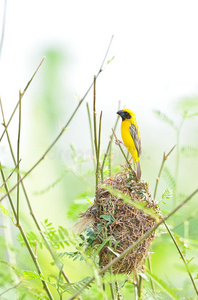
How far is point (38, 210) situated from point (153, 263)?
59.7 inches

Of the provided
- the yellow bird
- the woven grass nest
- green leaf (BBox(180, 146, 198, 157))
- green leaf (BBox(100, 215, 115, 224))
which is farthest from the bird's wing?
green leaf (BBox(100, 215, 115, 224))

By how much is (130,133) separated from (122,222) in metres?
1.57

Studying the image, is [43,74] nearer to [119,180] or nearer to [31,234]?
[119,180]

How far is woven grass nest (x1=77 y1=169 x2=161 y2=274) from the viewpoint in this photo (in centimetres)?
230

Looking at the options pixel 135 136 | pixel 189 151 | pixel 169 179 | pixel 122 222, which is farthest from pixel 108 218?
pixel 135 136

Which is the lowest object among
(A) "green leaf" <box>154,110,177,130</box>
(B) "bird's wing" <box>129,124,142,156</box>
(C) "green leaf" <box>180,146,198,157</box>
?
(C) "green leaf" <box>180,146,198,157</box>

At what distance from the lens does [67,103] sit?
632 cm

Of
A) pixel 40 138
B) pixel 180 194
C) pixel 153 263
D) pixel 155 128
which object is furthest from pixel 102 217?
pixel 155 128

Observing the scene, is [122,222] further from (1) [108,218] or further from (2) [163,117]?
(2) [163,117]

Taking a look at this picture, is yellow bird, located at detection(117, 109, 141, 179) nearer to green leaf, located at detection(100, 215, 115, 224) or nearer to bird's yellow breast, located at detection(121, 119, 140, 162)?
bird's yellow breast, located at detection(121, 119, 140, 162)

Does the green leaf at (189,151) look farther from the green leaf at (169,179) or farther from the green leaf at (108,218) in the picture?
the green leaf at (108,218)

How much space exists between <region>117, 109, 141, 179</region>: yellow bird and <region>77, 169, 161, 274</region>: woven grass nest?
3.08ft

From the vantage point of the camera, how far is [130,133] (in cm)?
380

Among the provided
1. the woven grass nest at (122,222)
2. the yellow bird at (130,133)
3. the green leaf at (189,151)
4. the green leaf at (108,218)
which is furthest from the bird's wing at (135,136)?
the green leaf at (108,218)
